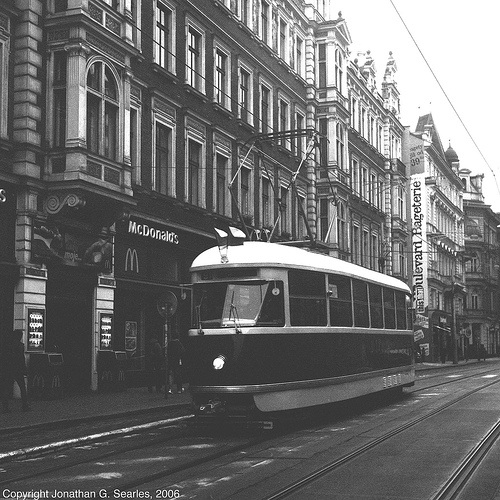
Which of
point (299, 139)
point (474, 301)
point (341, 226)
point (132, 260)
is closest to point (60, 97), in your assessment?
point (132, 260)

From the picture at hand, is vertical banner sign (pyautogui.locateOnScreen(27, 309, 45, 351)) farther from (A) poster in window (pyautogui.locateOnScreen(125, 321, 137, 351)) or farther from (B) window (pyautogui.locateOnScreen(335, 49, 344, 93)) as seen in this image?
(B) window (pyautogui.locateOnScreen(335, 49, 344, 93))

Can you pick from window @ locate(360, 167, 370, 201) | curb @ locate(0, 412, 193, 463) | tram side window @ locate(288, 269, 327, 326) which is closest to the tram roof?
tram side window @ locate(288, 269, 327, 326)

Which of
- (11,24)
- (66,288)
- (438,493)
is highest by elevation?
(11,24)

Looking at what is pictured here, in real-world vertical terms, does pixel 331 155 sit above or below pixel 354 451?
above

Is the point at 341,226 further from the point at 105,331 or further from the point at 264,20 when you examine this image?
the point at 105,331

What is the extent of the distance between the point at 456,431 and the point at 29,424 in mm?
7397

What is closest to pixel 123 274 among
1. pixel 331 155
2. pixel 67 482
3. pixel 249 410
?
pixel 249 410

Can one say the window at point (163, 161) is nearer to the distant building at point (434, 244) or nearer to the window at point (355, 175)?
the window at point (355, 175)

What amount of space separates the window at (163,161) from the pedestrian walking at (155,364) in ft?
19.0

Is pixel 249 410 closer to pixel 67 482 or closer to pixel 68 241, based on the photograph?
pixel 67 482

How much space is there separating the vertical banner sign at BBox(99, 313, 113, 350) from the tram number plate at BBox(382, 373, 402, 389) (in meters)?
7.98

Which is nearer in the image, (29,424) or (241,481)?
(241,481)

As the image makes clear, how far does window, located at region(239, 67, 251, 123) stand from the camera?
1368 inches

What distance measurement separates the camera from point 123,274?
997 inches
